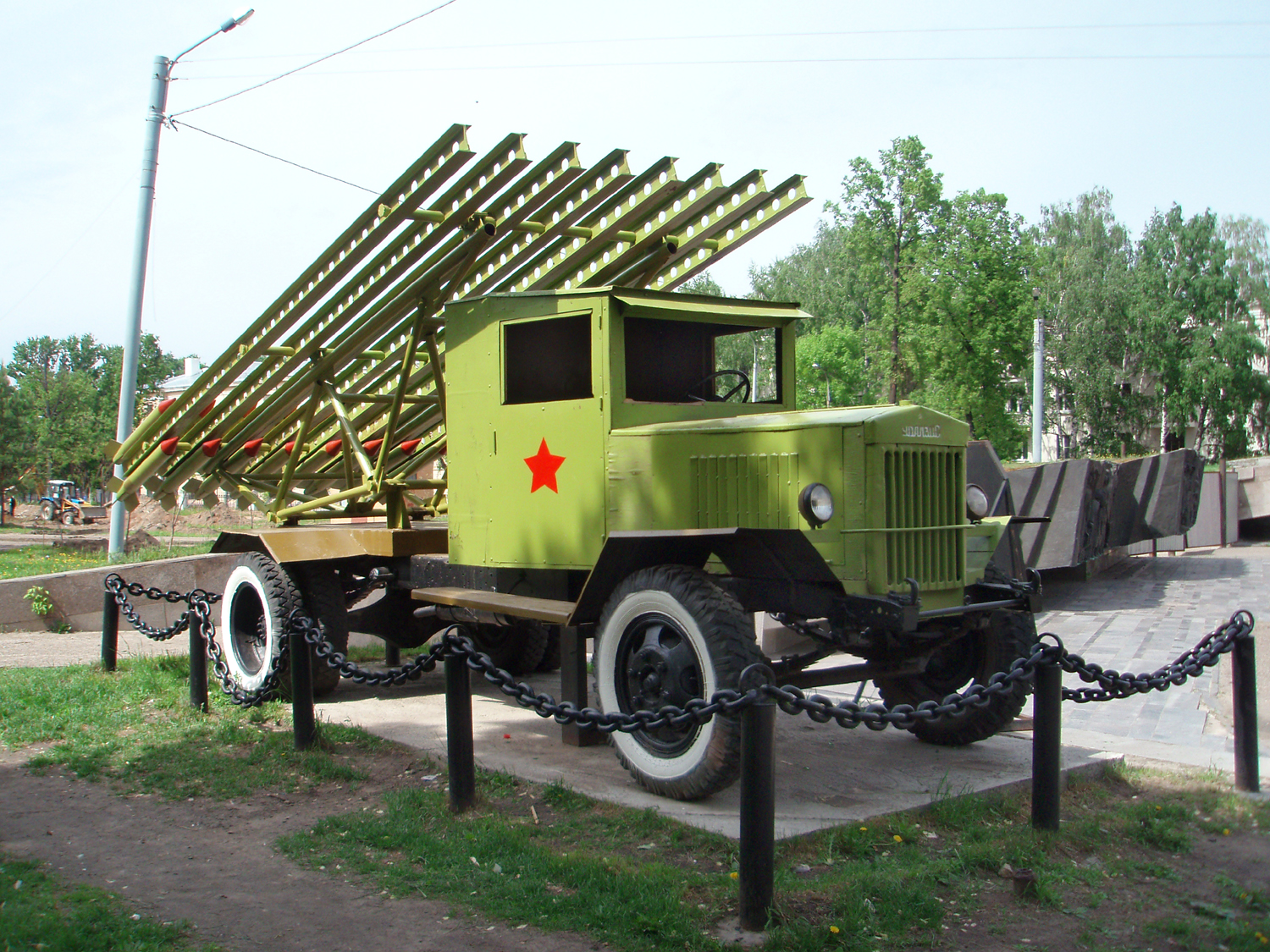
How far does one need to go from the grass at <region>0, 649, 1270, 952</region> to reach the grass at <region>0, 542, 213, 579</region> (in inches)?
295

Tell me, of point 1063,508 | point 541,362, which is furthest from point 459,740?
point 1063,508

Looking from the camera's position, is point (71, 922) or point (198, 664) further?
point (198, 664)

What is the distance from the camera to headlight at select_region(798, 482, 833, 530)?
4828mm

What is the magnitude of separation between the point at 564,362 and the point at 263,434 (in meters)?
3.34

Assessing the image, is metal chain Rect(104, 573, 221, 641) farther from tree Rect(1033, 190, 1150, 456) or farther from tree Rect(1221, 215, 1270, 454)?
tree Rect(1221, 215, 1270, 454)

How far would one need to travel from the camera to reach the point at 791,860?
14.1 ft

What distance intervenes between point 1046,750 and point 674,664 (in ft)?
5.45

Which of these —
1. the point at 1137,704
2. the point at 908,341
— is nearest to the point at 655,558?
the point at 1137,704

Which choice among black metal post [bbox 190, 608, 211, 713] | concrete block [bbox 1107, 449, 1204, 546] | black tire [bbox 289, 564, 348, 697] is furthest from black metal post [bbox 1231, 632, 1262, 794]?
concrete block [bbox 1107, 449, 1204, 546]

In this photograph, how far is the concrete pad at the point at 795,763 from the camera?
4902 millimetres

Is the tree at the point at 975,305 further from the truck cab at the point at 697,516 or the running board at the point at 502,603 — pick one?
the running board at the point at 502,603

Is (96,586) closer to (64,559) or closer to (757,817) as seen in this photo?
(64,559)

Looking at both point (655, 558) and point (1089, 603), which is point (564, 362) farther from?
point (1089, 603)

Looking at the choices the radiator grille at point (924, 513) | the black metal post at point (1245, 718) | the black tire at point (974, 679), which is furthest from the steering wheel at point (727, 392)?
the black metal post at point (1245, 718)
